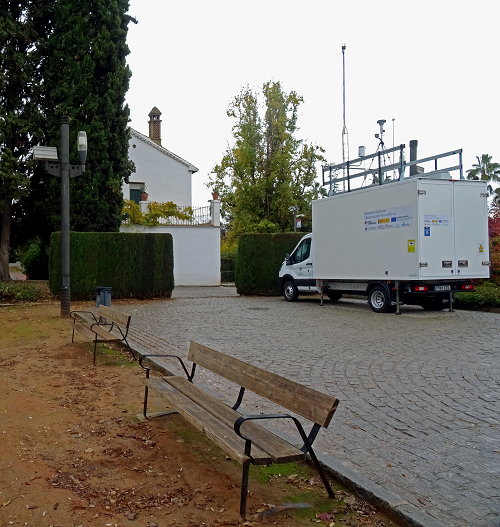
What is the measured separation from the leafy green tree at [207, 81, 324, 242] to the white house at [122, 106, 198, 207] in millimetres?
9533

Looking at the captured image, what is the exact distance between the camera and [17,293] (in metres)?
18.0

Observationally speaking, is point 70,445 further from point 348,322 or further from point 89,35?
point 89,35

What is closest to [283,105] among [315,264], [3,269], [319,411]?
[315,264]

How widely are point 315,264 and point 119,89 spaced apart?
10476mm

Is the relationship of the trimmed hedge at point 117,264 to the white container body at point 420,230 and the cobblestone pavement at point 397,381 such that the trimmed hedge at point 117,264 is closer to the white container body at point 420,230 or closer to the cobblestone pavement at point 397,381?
the cobblestone pavement at point 397,381

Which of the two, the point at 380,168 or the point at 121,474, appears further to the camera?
the point at 380,168

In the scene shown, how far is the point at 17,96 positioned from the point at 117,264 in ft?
25.0

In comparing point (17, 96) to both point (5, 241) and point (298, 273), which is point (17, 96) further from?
point (298, 273)

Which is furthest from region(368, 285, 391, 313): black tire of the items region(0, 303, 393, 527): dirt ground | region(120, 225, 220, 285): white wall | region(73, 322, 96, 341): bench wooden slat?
region(120, 225, 220, 285): white wall

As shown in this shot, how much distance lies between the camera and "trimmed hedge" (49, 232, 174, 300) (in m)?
19.1

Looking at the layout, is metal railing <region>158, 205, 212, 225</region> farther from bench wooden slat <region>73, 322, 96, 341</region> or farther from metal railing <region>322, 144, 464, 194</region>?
bench wooden slat <region>73, 322, 96, 341</region>

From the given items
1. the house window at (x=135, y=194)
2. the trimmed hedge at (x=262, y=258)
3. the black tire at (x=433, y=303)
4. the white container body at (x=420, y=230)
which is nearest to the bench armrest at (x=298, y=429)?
the white container body at (x=420, y=230)

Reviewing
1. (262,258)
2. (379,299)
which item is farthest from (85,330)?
(262,258)

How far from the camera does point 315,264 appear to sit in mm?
18641
